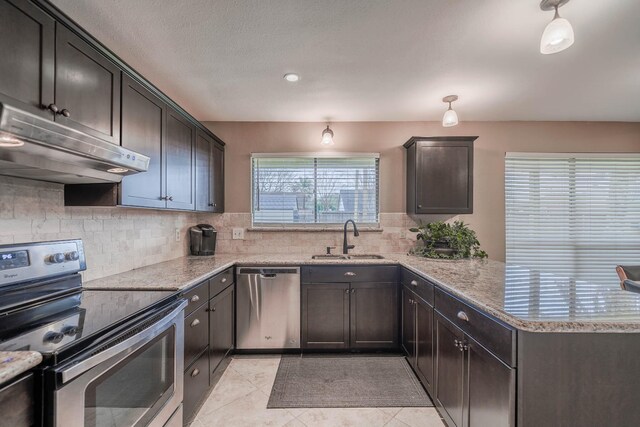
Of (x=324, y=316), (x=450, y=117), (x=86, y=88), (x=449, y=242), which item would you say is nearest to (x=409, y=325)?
(x=324, y=316)

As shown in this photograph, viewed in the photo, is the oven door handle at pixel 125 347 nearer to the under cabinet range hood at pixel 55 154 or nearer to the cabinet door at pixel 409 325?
the under cabinet range hood at pixel 55 154

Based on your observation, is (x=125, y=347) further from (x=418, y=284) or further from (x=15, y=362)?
(x=418, y=284)

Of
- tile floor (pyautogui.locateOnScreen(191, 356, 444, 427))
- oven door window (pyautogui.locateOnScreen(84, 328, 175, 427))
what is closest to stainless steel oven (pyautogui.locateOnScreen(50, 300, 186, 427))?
oven door window (pyautogui.locateOnScreen(84, 328, 175, 427))

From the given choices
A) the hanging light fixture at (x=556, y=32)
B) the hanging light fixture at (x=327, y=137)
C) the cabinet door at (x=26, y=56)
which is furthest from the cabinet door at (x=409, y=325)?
the cabinet door at (x=26, y=56)

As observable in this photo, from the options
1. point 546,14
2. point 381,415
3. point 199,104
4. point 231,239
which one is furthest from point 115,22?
point 381,415

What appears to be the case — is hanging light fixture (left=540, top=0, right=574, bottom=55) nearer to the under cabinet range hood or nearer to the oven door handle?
the under cabinet range hood

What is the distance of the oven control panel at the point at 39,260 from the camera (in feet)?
3.77

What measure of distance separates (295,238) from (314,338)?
3.63 feet

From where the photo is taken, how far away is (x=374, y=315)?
261 cm

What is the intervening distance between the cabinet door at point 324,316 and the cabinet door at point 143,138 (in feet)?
4.91

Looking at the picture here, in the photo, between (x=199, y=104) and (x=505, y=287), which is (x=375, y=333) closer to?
(x=505, y=287)

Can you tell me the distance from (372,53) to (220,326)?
7.74 feet

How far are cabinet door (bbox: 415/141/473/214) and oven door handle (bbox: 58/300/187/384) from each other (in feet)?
7.93

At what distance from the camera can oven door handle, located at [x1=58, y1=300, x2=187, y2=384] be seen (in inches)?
33.0
